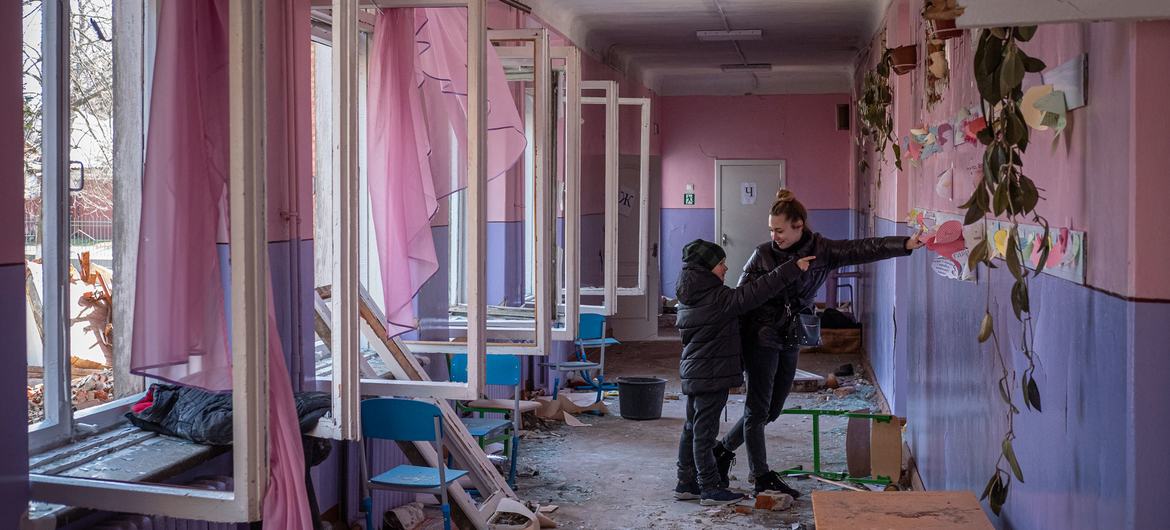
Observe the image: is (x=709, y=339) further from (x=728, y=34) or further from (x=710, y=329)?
(x=728, y=34)

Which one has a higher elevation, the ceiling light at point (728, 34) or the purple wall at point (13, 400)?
the ceiling light at point (728, 34)

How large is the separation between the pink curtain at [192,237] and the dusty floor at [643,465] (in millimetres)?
2268

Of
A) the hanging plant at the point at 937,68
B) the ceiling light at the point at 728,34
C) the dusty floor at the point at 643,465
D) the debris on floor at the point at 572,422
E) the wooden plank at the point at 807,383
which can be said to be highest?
the ceiling light at the point at 728,34

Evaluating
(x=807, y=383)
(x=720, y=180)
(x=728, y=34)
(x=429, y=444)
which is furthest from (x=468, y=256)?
(x=720, y=180)

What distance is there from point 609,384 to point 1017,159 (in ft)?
23.2

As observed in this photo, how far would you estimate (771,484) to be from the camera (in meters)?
5.58

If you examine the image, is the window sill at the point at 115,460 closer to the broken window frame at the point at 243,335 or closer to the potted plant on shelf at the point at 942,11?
the broken window frame at the point at 243,335

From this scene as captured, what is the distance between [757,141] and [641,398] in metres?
6.99

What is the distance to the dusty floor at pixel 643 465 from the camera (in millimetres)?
5238

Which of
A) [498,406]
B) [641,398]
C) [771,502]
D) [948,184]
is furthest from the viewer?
[641,398]

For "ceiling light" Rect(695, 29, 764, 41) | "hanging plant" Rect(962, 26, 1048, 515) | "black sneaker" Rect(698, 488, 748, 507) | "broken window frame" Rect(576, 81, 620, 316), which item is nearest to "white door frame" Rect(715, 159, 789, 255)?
"ceiling light" Rect(695, 29, 764, 41)

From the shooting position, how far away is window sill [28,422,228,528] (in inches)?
115

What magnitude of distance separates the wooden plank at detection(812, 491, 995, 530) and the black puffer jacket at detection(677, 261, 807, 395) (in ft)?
6.95

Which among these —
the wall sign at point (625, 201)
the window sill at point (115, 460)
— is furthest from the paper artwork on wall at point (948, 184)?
the wall sign at point (625, 201)
